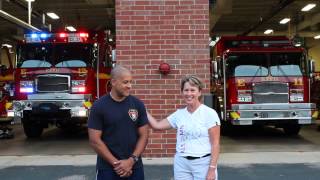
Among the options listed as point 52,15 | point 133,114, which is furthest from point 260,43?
point 52,15

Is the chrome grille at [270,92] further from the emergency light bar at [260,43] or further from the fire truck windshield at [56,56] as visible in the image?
the fire truck windshield at [56,56]

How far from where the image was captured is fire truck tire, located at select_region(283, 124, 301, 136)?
1540cm

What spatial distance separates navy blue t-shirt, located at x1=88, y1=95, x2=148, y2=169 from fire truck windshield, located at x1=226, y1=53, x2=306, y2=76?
10.2 m

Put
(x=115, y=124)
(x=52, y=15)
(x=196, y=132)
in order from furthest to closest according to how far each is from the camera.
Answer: (x=52, y=15), (x=196, y=132), (x=115, y=124)

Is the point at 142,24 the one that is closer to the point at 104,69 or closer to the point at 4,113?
the point at 104,69

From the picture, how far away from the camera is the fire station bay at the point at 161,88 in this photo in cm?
980

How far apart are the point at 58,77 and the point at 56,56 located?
66cm

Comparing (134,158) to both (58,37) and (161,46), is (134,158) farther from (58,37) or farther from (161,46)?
(58,37)

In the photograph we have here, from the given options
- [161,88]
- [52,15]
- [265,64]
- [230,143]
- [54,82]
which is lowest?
[230,143]

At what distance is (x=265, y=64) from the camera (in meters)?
14.5

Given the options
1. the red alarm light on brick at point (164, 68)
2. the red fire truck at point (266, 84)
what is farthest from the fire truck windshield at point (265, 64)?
the red alarm light on brick at point (164, 68)

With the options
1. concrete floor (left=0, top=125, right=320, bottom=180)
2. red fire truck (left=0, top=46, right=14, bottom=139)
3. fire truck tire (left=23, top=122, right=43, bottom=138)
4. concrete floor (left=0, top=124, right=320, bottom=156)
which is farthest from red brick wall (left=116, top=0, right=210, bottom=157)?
fire truck tire (left=23, top=122, right=43, bottom=138)

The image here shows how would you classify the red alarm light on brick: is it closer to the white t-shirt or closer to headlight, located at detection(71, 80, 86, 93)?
headlight, located at detection(71, 80, 86, 93)

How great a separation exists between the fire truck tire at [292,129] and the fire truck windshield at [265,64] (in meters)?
1.78
